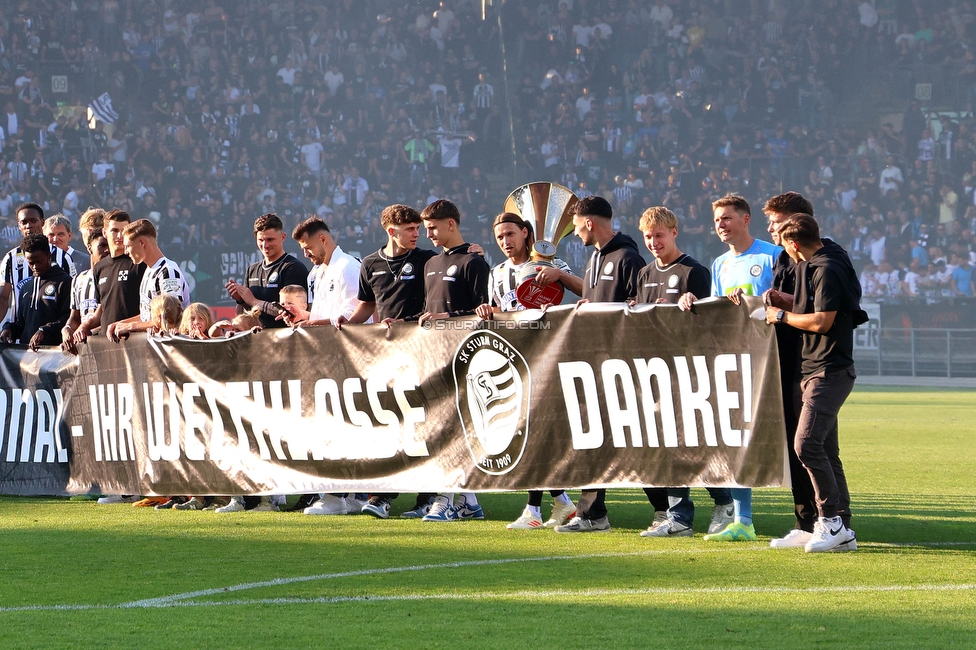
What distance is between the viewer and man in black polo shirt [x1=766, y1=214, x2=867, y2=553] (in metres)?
6.76

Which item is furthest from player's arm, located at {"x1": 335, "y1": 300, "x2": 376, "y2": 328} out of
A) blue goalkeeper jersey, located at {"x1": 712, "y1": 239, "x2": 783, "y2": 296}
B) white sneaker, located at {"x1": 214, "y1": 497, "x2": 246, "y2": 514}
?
blue goalkeeper jersey, located at {"x1": 712, "y1": 239, "x2": 783, "y2": 296}

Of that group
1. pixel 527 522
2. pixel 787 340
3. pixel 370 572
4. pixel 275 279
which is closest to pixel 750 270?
pixel 787 340

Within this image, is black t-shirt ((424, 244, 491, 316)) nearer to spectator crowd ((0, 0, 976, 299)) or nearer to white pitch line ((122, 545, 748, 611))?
white pitch line ((122, 545, 748, 611))

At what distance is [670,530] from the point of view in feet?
25.2

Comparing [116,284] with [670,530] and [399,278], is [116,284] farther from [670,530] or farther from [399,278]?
[670,530]

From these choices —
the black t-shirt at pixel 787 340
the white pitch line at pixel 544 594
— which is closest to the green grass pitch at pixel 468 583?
the white pitch line at pixel 544 594

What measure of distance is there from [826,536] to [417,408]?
281 cm

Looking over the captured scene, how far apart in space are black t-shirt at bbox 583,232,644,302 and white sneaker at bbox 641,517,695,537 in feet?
4.61

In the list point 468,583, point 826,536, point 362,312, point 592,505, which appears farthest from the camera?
point 362,312

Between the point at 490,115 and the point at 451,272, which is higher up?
the point at 490,115

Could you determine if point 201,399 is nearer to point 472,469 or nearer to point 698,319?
point 472,469

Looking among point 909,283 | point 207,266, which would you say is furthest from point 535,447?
point 909,283

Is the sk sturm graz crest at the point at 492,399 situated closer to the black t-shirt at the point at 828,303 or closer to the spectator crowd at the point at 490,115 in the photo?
the black t-shirt at the point at 828,303

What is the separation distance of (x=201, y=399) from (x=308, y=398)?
916 mm
